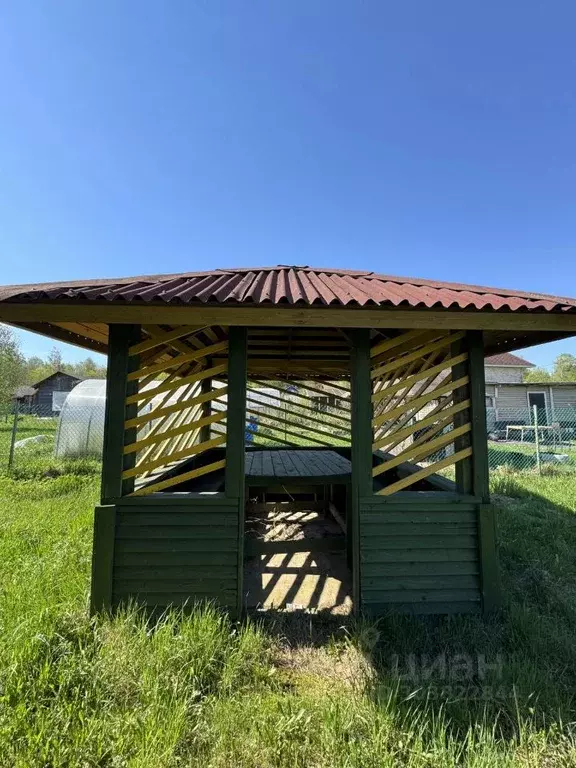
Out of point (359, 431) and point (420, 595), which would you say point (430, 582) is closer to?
point (420, 595)

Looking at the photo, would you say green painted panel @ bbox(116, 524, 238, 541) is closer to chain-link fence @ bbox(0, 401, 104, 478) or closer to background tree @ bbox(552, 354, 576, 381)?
chain-link fence @ bbox(0, 401, 104, 478)

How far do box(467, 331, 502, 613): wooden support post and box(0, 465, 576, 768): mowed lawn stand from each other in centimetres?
21

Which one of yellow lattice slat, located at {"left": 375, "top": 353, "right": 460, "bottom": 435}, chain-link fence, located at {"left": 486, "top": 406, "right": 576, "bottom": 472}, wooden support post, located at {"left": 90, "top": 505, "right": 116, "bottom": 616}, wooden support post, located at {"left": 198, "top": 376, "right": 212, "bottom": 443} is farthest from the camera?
chain-link fence, located at {"left": 486, "top": 406, "right": 576, "bottom": 472}

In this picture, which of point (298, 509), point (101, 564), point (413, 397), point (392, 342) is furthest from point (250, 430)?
point (392, 342)

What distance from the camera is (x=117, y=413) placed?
273cm

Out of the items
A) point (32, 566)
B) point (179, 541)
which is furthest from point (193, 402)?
point (32, 566)

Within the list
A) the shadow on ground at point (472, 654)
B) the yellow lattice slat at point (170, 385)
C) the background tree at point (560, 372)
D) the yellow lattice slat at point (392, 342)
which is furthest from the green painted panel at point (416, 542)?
the background tree at point (560, 372)

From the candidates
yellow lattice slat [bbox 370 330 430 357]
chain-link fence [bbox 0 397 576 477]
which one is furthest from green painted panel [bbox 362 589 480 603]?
chain-link fence [bbox 0 397 576 477]

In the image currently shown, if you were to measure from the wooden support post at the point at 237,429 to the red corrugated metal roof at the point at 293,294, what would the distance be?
1.42 feet

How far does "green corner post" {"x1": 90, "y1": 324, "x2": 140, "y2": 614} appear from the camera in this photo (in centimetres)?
264

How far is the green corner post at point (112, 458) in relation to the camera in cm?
264

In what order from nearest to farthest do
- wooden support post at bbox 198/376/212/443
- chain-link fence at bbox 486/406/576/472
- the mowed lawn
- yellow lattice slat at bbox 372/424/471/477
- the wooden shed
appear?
1. the mowed lawn
2. the wooden shed
3. yellow lattice slat at bbox 372/424/471/477
4. wooden support post at bbox 198/376/212/443
5. chain-link fence at bbox 486/406/576/472

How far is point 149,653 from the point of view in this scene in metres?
2.18

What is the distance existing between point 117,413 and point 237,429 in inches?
35.9
